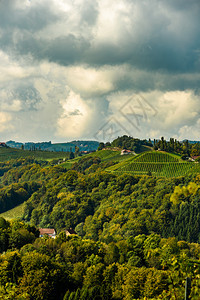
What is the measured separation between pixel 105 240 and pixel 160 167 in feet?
257

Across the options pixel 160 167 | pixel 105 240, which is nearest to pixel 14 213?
pixel 105 240

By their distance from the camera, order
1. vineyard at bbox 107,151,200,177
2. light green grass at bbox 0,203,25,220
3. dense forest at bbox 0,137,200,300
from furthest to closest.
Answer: light green grass at bbox 0,203,25,220 → vineyard at bbox 107,151,200,177 → dense forest at bbox 0,137,200,300

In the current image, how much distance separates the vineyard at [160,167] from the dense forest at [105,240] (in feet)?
53.2

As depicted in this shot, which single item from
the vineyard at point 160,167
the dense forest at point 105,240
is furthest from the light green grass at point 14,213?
the vineyard at point 160,167

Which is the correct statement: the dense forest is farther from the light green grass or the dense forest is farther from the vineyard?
the vineyard

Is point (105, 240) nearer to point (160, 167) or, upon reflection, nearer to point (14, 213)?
point (160, 167)

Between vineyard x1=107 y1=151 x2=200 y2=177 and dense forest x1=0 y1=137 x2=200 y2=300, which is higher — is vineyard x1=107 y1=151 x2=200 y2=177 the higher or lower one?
the higher one

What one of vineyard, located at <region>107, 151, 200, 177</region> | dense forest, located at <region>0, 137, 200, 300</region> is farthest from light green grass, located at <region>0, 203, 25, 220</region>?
vineyard, located at <region>107, 151, 200, 177</region>

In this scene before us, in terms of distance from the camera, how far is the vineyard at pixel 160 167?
169 metres

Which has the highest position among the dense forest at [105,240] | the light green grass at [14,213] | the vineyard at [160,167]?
the vineyard at [160,167]

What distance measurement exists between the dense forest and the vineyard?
16211mm

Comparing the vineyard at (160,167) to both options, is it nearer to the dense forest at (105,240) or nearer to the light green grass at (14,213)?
the dense forest at (105,240)

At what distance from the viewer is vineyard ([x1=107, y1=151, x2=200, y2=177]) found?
16938 centimetres

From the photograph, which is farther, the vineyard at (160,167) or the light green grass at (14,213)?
the light green grass at (14,213)
